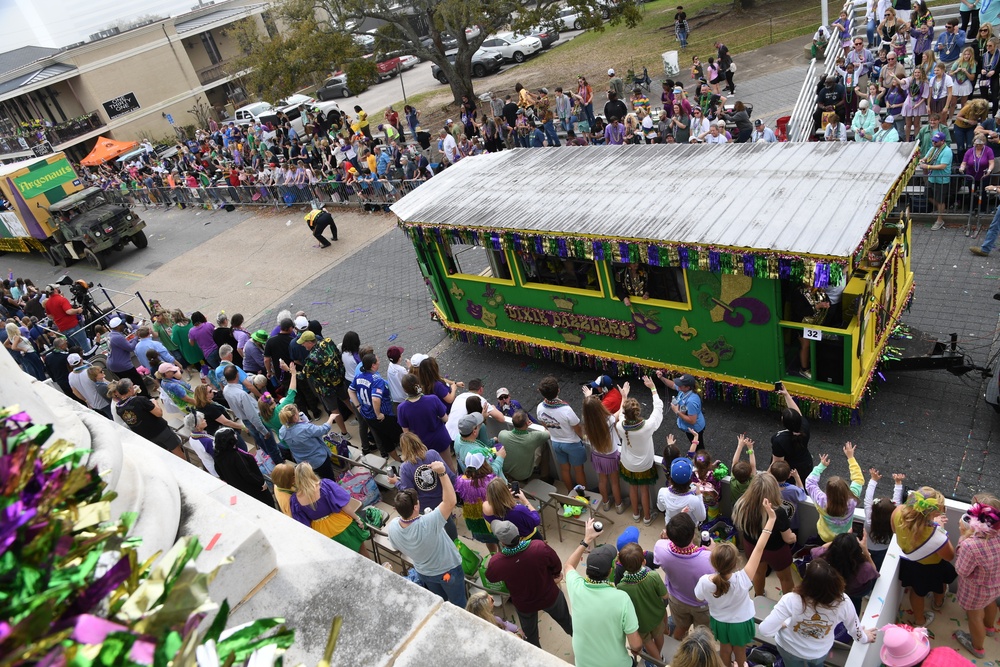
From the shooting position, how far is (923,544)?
17.1 feet

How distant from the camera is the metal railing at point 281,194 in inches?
767

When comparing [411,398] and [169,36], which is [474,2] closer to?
[411,398]

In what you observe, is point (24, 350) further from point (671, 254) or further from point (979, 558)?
point (979, 558)

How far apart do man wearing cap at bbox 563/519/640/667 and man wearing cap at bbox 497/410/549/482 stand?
2.65m

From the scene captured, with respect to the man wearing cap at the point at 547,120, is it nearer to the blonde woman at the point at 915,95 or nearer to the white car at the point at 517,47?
the blonde woman at the point at 915,95

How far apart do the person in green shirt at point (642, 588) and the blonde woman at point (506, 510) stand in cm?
96

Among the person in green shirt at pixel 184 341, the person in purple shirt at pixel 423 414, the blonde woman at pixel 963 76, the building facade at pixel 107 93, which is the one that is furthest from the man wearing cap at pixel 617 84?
the building facade at pixel 107 93

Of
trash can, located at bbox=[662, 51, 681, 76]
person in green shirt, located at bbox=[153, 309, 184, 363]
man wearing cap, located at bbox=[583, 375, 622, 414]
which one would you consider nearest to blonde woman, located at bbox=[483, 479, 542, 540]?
man wearing cap, located at bbox=[583, 375, 622, 414]

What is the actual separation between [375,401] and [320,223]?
10697 millimetres

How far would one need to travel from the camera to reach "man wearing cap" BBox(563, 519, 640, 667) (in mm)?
4457

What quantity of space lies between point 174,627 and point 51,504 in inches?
13.8

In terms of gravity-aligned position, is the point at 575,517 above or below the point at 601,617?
below

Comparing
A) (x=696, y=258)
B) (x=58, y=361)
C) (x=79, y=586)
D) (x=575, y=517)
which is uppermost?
(x=79, y=586)

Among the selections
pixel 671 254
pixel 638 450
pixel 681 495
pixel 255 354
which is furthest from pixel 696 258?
pixel 255 354
